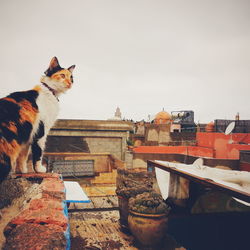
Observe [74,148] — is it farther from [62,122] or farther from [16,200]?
[16,200]

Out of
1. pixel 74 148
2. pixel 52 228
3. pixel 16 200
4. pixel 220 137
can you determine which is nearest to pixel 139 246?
pixel 16 200

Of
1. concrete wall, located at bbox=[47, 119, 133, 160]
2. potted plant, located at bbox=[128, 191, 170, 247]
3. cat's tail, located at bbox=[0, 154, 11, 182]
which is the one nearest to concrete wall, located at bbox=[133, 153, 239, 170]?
concrete wall, located at bbox=[47, 119, 133, 160]

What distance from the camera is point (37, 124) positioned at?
7.77 feet

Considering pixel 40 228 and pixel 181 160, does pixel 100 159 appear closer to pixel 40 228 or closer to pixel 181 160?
pixel 181 160

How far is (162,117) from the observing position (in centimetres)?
3622

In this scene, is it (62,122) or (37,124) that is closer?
(37,124)

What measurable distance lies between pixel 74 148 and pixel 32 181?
775 cm

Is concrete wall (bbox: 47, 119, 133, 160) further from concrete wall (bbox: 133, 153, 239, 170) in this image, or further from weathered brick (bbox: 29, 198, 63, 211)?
weathered brick (bbox: 29, 198, 63, 211)

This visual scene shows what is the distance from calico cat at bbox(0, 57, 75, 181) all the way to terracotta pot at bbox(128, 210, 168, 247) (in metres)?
2.35

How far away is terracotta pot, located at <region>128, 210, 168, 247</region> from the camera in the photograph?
3.96 metres

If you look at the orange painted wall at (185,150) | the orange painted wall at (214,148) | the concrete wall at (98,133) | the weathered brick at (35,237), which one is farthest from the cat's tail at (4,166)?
the orange painted wall at (185,150)

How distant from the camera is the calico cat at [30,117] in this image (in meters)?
1.81

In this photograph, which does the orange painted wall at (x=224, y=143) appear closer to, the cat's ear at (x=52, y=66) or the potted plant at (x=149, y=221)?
the potted plant at (x=149, y=221)

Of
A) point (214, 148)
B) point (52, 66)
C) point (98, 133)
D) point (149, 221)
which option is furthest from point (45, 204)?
point (214, 148)
